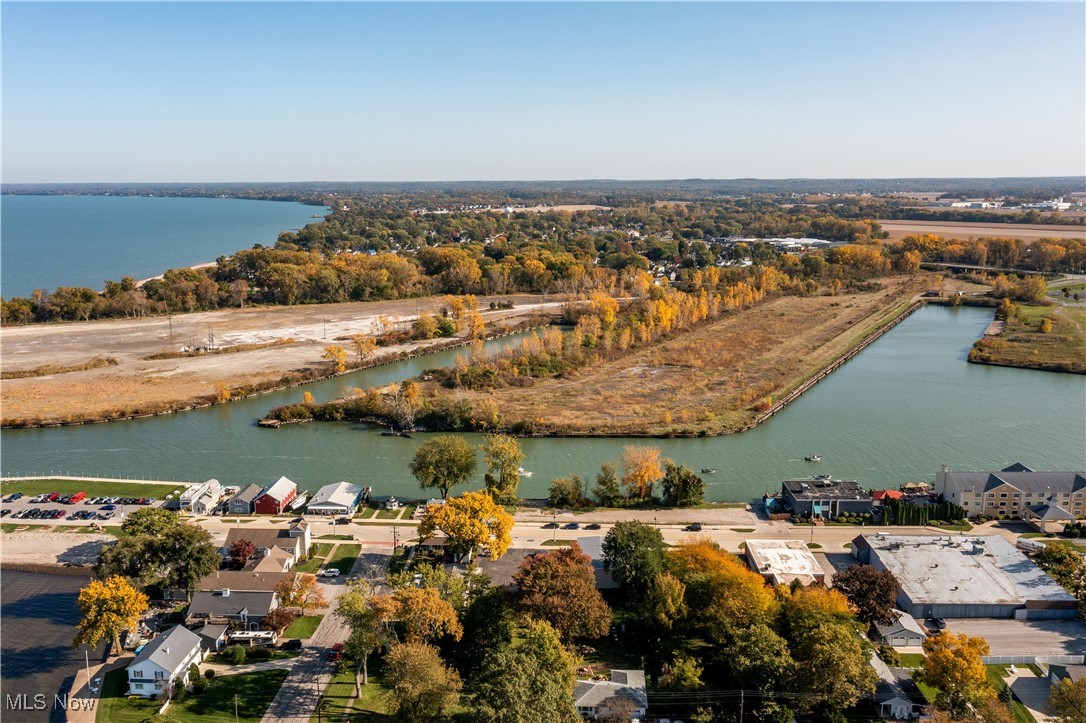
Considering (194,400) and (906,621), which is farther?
(194,400)

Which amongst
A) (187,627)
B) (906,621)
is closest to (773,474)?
(906,621)

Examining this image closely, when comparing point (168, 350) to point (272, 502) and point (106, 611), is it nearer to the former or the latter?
point (272, 502)

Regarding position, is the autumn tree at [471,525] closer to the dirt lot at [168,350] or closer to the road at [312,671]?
the road at [312,671]

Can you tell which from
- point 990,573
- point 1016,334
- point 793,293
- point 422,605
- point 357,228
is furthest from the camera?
point 357,228

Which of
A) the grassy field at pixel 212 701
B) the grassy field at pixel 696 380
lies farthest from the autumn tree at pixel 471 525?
the grassy field at pixel 696 380

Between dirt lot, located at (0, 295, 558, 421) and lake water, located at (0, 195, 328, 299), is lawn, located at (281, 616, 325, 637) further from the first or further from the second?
lake water, located at (0, 195, 328, 299)

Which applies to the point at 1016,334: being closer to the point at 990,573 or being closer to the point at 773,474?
the point at 773,474

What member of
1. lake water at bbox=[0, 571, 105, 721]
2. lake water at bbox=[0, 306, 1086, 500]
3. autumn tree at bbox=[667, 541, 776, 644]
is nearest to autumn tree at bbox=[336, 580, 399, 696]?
lake water at bbox=[0, 571, 105, 721]
